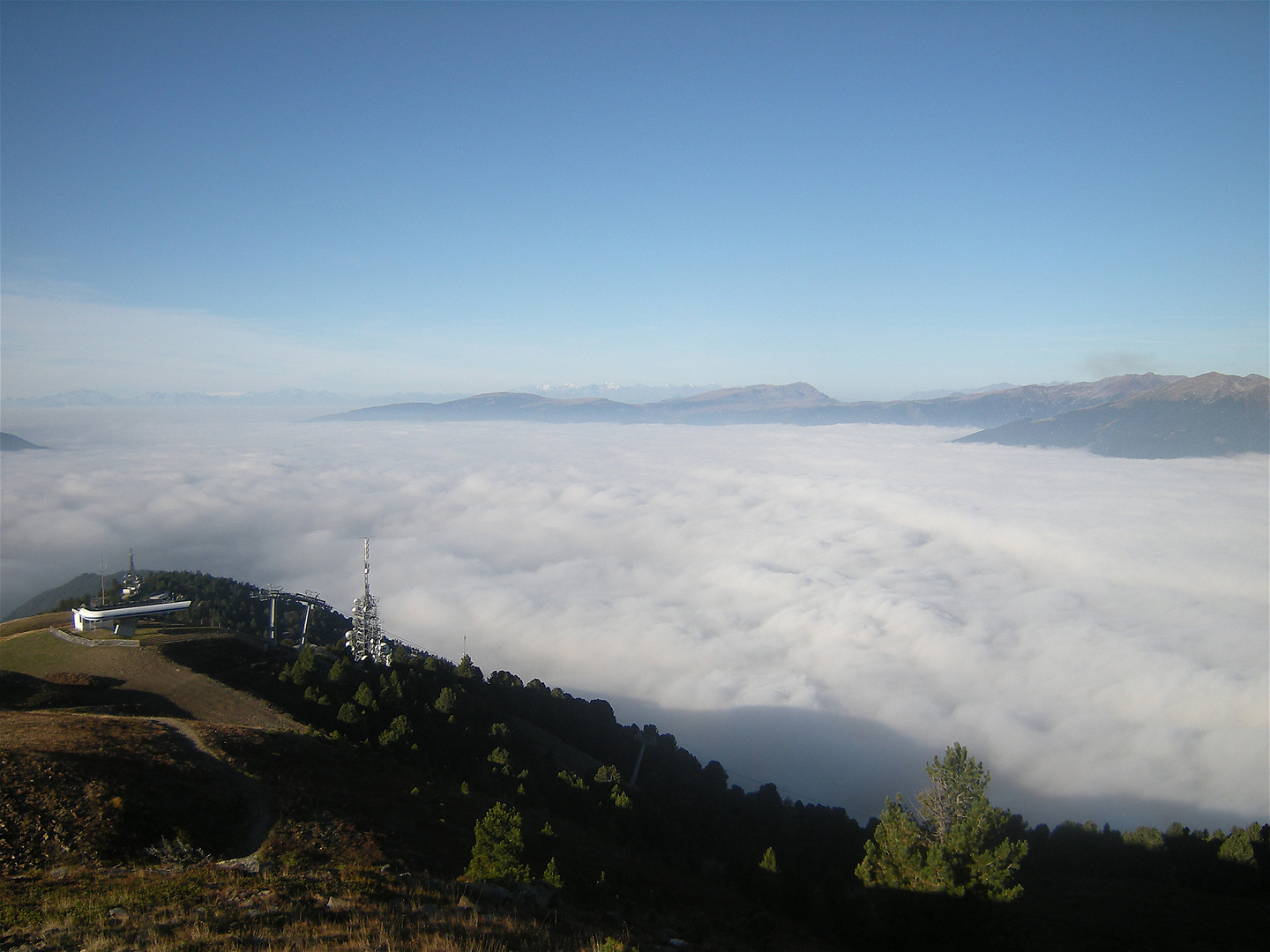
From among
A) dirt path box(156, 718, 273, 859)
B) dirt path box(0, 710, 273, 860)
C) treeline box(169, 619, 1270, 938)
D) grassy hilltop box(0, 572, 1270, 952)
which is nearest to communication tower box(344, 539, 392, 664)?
treeline box(169, 619, 1270, 938)

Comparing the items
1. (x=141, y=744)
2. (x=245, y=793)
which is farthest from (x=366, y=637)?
(x=245, y=793)

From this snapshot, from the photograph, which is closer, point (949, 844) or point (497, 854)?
point (497, 854)

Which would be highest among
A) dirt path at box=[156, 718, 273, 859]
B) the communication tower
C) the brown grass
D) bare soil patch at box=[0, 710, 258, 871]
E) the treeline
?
bare soil patch at box=[0, 710, 258, 871]

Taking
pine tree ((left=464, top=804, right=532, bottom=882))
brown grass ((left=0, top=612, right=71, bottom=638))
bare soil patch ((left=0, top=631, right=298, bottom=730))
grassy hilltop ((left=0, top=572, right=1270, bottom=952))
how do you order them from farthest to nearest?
1. brown grass ((left=0, top=612, right=71, bottom=638))
2. bare soil patch ((left=0, top=631, right=298, bottom=730))
3. pine tree ((left=464, top=804, right=532, bottom=882))
4. grassy hilltop ((left=0, top=572, right=1270, bottom=952))

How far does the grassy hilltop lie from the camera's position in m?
13.0

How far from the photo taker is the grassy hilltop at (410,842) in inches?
510

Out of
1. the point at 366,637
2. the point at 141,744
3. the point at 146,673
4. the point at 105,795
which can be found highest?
the point at 105,795

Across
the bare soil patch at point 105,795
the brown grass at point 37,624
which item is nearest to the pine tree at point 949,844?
the bare soil patch at point 105,795

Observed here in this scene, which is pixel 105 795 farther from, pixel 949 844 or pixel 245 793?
pixel 949 844

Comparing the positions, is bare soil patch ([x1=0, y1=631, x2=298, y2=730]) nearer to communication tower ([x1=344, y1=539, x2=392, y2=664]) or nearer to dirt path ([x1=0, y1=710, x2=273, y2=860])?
dirt path ([x1=0, y1=710, x2=273, y2=860])

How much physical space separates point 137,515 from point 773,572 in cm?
16871

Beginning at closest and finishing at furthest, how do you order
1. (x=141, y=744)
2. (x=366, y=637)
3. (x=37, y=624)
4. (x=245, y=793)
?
(x=245, y=793) < (x=141, y=744) < (x=37, y=624) < (x=366, y=637)

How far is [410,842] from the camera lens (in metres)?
21.8

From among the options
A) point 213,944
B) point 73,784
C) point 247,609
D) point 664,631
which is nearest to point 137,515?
point 247,609
